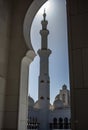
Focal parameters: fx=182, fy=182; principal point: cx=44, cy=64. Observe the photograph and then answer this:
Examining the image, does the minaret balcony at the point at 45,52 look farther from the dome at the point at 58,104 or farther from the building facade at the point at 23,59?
the building facade at the point at 23,59

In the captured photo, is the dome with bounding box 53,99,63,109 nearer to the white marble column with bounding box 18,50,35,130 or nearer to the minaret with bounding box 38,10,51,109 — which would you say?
the minaret with bounding box 38,10,51,109

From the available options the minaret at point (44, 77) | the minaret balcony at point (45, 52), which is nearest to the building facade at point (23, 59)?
the minaret balcony at point (45, 52)

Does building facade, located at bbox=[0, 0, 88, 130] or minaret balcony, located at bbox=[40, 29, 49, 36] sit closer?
building facade, located at bbox=[0, 0, 88, 130]

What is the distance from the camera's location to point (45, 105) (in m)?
18.3

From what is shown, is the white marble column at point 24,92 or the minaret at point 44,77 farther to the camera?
the minaret at point 44,77

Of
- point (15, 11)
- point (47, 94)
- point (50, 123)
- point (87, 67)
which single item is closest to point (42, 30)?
point (47, 94)

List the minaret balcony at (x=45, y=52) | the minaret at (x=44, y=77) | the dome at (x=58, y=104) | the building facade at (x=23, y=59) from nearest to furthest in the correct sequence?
the building facade at (x=23, y=59)
the dome at (x=58, y=104)
the minaret at (x=44, y=77)
the minaret balcony at (x=45, y=52)

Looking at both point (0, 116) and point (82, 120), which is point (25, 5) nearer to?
point (0, 116)

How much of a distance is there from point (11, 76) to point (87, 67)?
50.1 inches

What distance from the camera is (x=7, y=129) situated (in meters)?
2.71

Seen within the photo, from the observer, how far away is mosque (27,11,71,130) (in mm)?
17062

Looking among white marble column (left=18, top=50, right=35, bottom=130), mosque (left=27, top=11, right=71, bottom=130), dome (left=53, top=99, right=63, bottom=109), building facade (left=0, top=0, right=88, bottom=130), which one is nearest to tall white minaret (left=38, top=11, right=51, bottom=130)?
mosque (left=27, top=11, right=71, bottom=130)

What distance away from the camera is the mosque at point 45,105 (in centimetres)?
1706

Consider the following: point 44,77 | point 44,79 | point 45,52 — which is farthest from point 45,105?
point 45,52
